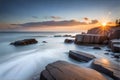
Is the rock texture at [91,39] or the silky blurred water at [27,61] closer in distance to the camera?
the silky blurred water at [27,61]

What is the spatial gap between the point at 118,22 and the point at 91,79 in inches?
1484

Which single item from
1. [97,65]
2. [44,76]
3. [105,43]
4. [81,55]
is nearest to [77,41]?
[105,43]

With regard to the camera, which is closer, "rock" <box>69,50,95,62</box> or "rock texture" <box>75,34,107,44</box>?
"rock" <box>69,50,95,62</box>

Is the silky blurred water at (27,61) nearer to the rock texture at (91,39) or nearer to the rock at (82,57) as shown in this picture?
the rock at (82,57)

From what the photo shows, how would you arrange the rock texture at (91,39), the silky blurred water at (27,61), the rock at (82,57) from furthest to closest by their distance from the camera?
1. the rock texture at (91,39)
2. the rock at (82,57)
3. the silky blurred water at (27,61)

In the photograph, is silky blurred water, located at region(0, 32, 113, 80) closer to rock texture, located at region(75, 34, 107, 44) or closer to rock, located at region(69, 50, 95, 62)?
rock, located at region(69, 50, 95, 62)

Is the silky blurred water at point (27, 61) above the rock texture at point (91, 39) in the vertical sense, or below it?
below

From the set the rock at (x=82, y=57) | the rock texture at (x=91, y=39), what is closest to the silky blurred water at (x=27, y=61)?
the rock at (x=82, y=57)

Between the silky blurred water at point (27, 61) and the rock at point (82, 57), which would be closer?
the silky blurred water at point (27, 61)

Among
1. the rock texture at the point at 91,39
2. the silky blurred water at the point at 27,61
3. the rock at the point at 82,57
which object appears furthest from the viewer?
the rock texture at the point at 91,39

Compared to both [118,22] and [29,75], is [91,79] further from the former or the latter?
[118,22]

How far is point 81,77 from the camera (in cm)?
495

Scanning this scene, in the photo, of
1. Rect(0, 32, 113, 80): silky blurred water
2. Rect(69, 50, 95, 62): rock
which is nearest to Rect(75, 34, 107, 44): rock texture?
Rect(0, 32, 113, 80): silky blurred water

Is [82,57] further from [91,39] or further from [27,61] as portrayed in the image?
[91,39]
